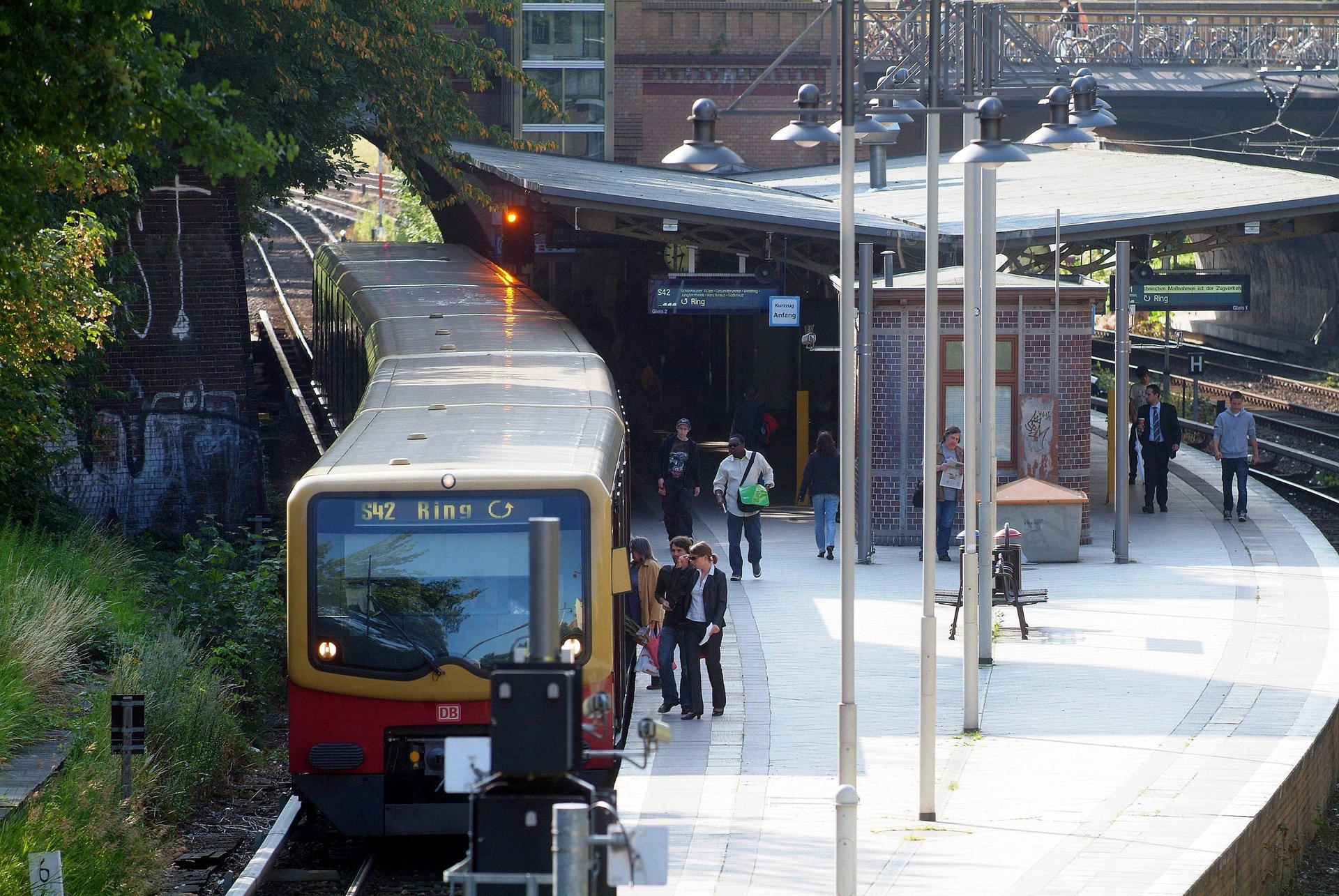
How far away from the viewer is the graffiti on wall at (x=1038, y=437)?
62.6ft

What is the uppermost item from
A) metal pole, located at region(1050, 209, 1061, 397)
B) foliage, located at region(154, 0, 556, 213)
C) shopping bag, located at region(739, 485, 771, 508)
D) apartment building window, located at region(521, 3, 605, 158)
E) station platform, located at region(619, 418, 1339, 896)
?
apartment building window, located at region(521, 3, 605, 158)

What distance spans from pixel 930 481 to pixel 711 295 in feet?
35.5

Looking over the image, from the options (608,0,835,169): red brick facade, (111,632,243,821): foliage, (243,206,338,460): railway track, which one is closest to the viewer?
(111,632,243,821): foliage

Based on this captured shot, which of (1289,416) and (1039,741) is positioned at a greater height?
(1289,416)

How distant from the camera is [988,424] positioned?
13.3 meters

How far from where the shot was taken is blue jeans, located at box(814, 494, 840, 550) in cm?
1847

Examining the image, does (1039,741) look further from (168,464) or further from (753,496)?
(168,464)

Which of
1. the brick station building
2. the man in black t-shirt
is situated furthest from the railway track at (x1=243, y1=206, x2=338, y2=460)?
the brick station building

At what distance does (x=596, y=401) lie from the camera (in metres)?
12.1

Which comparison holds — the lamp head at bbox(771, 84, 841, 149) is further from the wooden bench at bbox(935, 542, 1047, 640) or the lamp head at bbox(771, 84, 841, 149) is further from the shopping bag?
the shopping bag

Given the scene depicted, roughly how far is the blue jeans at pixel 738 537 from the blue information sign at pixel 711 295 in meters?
4.43

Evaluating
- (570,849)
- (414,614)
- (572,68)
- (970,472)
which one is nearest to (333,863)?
(414,614)

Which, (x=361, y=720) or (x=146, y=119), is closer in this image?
(x=146, y=119)

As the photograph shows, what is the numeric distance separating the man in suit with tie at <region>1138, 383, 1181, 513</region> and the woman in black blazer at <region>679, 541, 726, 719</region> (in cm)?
1047
